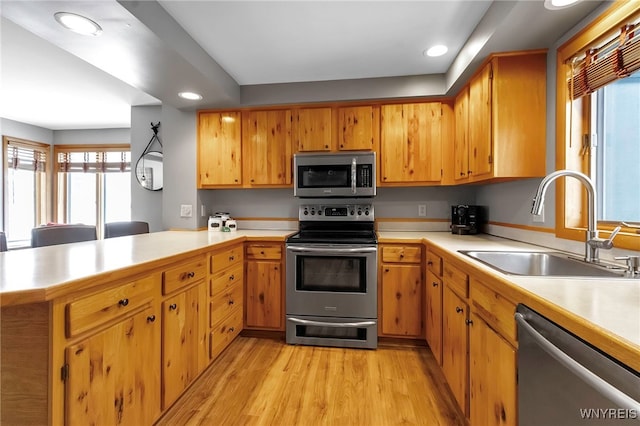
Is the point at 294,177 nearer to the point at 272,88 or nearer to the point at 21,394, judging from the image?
the point at 272,88

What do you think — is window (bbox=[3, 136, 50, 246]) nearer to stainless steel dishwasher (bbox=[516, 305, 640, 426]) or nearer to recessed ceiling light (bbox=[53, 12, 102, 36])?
recessed ceiling light (bbox=[53, 12, 102, 36])

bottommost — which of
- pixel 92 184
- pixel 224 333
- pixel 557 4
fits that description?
pixel 224 333

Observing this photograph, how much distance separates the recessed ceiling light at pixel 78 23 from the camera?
1.47 m

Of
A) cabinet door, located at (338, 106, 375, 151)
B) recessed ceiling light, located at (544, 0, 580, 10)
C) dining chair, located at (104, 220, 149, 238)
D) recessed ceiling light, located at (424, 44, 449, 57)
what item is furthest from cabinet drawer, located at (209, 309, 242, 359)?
recessed ceiling light, located at (544, 0, 580, 10)

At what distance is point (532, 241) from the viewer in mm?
1959

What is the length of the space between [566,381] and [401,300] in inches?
66.5

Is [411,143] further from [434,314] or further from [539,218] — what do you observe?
[434,314]

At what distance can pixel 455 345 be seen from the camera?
5.37 feet

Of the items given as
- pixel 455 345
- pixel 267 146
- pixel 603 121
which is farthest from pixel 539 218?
pixel 267 146

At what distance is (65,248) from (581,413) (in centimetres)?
227

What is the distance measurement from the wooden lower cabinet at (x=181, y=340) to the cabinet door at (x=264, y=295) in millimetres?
613

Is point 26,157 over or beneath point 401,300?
over

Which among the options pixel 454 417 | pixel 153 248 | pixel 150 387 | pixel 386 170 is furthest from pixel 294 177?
pixel 454 417

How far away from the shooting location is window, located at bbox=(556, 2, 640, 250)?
4.23 ft
